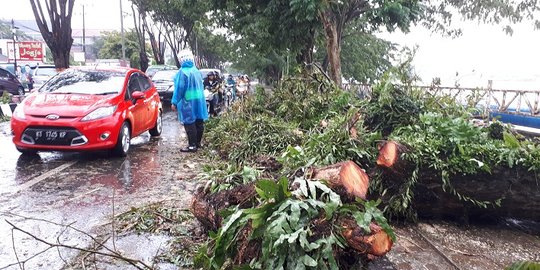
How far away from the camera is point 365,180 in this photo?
3.55 metres

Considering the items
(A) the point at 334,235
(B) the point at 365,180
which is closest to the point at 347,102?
(B) the point at 365,180

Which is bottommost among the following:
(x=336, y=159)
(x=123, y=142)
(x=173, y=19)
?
(x=123, y=142)

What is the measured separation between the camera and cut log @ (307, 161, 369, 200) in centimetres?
326

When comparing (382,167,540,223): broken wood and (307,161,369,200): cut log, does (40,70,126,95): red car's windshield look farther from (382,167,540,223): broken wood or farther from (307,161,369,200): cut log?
(382,167,540,223): broken wood

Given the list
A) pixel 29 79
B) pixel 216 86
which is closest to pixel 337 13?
pixel 216 86

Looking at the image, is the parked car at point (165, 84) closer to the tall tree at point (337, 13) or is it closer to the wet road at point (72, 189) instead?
the tall tree at point (337, 13)

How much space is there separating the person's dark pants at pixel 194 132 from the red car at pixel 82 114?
0.93 m

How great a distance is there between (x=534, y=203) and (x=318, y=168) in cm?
231

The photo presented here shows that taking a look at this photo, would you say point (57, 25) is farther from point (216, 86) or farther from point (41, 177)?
point (41, 177)

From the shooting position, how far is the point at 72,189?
5.09m

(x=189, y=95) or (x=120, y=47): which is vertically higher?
(x=120, y=47)

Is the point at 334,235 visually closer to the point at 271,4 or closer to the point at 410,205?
the point at 410,205

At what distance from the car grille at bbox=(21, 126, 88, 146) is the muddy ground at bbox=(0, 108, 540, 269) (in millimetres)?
369

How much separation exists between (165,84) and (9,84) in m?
9.15
